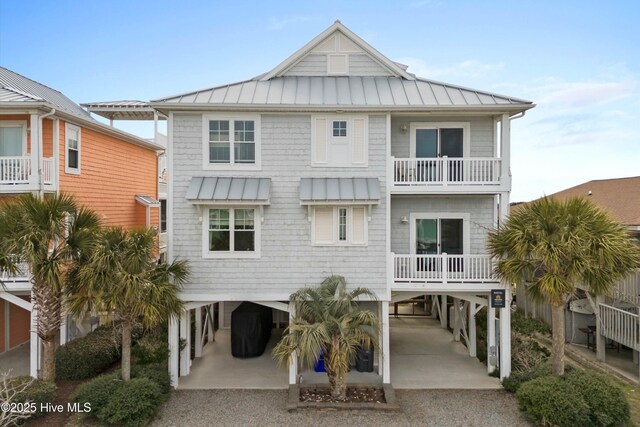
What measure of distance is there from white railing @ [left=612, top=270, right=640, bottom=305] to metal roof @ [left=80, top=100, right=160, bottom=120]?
65.4 feet

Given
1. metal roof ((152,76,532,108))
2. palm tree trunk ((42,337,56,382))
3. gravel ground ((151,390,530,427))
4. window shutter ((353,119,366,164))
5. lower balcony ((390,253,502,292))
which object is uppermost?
metal roof ((152,76,532,108))

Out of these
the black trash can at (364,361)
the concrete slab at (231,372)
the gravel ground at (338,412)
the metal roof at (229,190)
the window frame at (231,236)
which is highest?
the metal roof at (229,190)

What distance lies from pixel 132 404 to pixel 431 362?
8793mm

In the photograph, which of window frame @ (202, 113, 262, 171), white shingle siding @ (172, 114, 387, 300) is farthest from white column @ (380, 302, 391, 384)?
window frame @ (202, 113, 262, 171)

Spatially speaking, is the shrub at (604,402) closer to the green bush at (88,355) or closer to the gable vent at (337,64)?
the gable vent at (337,64)

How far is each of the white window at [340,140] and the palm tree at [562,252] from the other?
4.53m

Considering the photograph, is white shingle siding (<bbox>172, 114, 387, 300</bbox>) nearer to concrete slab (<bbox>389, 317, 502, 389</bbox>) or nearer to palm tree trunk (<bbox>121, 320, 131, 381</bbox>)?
palm tree trunk (<bbox>121, 320, 131, 381</bbox>)

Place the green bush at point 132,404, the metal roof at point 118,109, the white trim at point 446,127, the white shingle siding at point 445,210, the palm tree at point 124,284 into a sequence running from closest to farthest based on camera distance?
the green bush at point 132,404 < the palm tree at point 124,284 < the white trim at point 446,127 < the white shingle siding at point 445,210 < the metal roof at point 118,109

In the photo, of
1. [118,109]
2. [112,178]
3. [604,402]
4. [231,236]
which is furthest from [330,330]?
[118,109]

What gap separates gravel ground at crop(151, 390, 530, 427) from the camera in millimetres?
8477

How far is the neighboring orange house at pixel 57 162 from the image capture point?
1063 cm

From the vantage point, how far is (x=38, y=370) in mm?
10547

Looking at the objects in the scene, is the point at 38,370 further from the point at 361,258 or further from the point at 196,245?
the point at 361,258

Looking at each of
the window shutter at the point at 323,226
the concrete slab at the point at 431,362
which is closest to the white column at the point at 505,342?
the concrete slab at the point at 431,362
